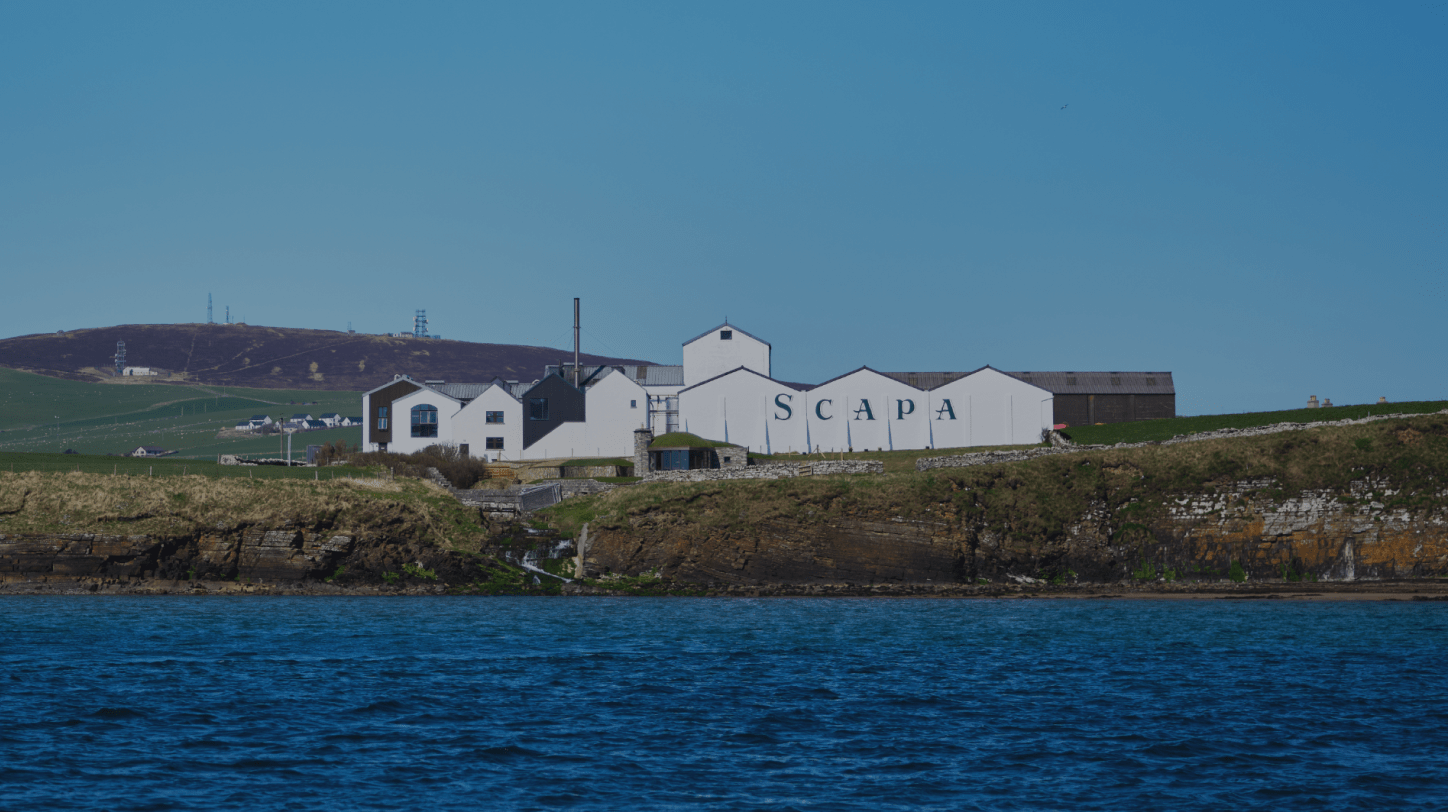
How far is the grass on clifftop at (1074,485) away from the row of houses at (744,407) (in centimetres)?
3094

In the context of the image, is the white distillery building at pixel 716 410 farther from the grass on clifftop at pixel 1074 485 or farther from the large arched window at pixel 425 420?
the grass on clifftop at pixel 1074 485

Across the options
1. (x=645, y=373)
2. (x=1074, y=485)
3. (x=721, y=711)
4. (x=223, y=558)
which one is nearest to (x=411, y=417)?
(x=645, y=373)

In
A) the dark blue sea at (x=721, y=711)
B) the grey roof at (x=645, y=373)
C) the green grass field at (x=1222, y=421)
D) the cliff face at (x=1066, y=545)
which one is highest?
the grey roof at (x=645, y=373)

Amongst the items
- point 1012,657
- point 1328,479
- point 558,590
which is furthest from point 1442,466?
point 558,590

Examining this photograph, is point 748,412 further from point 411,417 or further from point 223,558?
point 223,558

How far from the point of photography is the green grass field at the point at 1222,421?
60.6 m

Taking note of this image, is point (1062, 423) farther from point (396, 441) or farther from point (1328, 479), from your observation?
point (396, 441)

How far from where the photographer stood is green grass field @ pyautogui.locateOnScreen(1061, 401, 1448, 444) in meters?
60.6

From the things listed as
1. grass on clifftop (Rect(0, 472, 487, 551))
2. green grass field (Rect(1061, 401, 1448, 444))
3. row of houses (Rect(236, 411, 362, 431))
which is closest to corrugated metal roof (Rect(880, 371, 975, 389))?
green grass field (Rect(1061, 401, 1448, 444))

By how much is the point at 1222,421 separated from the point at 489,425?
169 feet

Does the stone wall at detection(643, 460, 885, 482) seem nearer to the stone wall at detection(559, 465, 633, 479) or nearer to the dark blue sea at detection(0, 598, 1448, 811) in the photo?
the stone wall at detection(559, 465, 633, 479)

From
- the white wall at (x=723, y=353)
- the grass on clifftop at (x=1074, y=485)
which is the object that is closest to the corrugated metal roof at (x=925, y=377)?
the white wall at (x=723, y=353)

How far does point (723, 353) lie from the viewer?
9938cm

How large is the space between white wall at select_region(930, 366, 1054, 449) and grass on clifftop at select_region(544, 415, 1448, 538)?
30.7 metres
